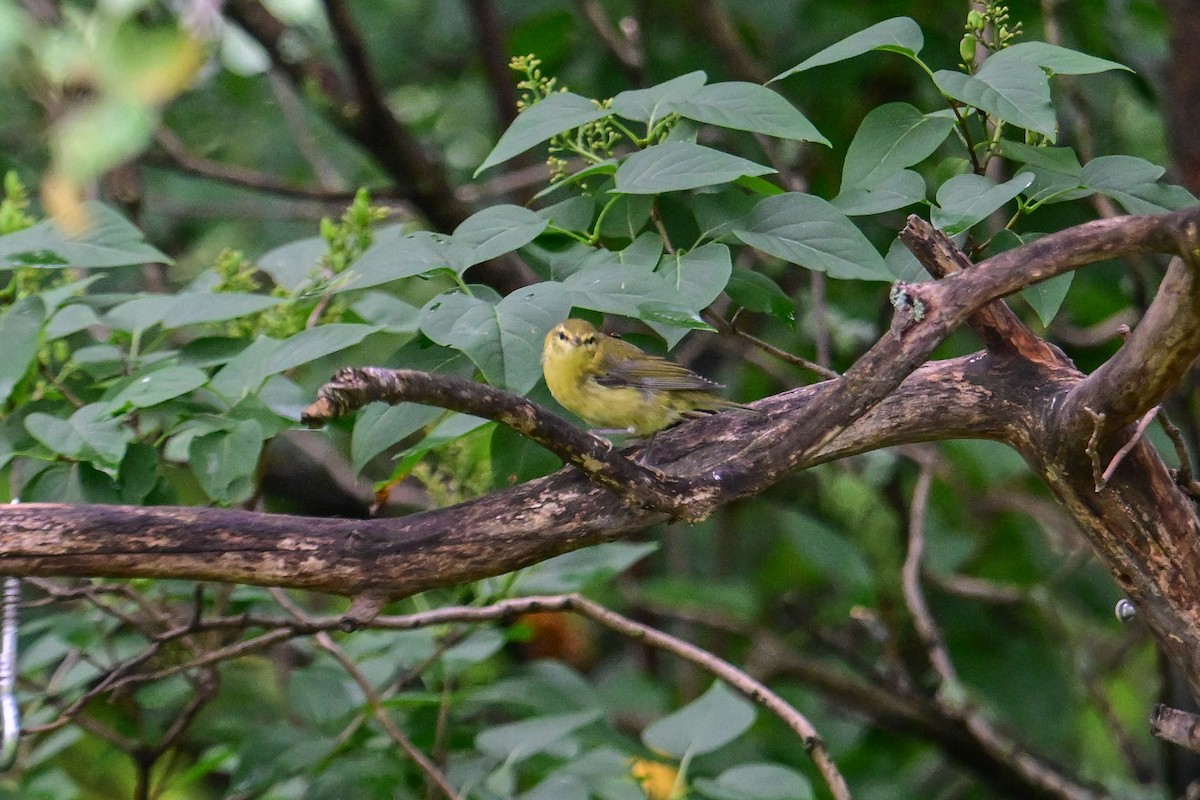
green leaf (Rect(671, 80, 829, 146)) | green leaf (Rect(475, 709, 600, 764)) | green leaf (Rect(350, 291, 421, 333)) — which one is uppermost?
green leaf (Rect(671, 80, 829, 146))

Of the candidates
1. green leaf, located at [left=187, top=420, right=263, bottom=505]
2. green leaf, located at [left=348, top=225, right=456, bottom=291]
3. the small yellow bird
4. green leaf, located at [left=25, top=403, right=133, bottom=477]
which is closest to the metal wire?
green leaf, located at [left=25, top=403, right=133, bottom=477]

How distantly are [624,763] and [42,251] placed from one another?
140 cm

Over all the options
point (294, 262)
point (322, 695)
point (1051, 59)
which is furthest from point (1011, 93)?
point (322, 695)

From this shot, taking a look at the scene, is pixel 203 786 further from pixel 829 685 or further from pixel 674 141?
pixel 674 141

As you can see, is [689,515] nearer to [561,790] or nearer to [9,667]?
[561,790]

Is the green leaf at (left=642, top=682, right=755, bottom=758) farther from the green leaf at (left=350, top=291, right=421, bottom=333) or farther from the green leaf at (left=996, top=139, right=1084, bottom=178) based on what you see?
the green leaf at (left=996, top=139, right=1084, bottom=178)

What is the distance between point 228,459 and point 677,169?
0.80 meters

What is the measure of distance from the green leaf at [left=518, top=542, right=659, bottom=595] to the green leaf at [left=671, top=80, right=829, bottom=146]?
1.06 metres

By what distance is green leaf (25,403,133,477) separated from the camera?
5.71 ft

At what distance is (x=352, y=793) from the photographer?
239cm

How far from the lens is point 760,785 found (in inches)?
89.5

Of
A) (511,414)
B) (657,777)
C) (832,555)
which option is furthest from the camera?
(832,555)

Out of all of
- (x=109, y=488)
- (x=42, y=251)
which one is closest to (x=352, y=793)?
(x=109, y=488)

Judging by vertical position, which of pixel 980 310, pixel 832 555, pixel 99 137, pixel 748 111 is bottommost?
pixel 832 555
